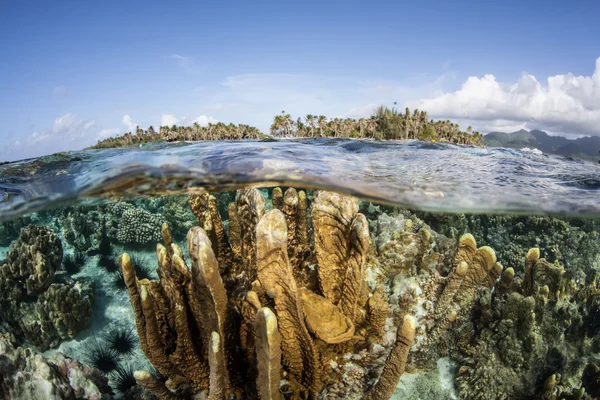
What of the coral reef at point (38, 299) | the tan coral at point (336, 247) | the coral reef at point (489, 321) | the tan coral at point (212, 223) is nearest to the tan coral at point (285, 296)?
the tan coral at point (336, 247)

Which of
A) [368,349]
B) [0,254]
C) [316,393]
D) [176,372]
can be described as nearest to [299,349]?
[316,393]

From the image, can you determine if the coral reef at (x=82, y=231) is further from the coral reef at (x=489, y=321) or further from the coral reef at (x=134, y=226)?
the coral reef at (x=489, y=321)

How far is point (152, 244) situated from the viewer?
11430 millimetres

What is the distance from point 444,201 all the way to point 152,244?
9.70 m

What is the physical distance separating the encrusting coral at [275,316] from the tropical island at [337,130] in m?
30.5

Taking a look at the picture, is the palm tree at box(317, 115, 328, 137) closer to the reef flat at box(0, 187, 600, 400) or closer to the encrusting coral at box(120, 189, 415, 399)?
the reef flat at box(0, 187, 600, 400)

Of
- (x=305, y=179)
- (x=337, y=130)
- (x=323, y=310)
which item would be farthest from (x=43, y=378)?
(x=337, y=130)

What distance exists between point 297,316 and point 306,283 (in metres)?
1.27

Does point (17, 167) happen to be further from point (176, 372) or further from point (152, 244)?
point (176, 372)

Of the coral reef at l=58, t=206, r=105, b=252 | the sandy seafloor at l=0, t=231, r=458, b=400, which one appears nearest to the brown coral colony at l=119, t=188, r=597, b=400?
the sandy seafloor at l=0, t=231, r=458, b=400

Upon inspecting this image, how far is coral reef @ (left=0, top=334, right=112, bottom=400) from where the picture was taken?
501cm

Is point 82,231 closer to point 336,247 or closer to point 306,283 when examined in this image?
point 306,283

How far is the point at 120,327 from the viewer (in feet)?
26.7

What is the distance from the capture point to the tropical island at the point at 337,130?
36.6m
